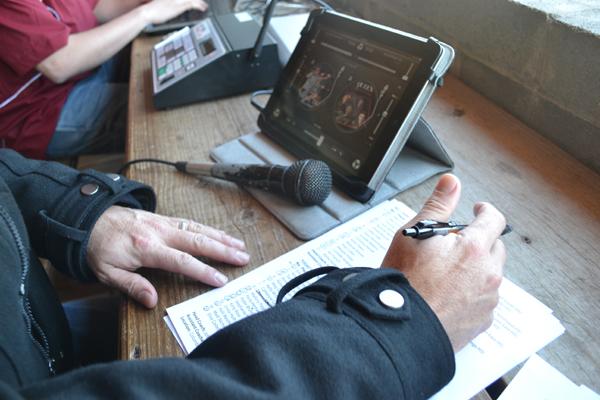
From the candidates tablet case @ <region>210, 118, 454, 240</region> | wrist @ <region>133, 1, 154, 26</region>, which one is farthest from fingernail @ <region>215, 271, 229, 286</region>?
wrist @ <region>133, 1, 154, 26</region>

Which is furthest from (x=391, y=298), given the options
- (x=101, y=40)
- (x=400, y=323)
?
(x=101, y=40)

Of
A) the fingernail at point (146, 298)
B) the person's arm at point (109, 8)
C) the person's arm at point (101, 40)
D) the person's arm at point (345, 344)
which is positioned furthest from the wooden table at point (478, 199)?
the person's arm at point (109, 8)

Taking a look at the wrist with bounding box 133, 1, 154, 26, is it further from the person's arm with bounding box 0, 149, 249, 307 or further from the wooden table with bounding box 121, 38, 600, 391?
the person's arm with bounding box 0, 149, 249, 307

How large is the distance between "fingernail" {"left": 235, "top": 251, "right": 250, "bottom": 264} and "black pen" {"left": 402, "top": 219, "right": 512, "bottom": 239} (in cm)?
23

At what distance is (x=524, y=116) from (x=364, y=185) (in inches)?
17.2

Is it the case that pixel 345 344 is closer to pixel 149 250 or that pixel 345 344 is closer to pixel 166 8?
pixel 149 250

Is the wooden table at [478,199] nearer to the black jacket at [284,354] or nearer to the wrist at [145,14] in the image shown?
the black jacket at [284,354]

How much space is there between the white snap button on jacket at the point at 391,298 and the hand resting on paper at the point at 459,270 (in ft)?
0.18

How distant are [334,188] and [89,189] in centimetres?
38

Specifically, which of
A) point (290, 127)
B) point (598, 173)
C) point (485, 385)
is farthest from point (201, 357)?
point (598, 173)

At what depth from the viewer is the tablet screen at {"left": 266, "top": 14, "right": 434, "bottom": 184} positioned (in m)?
0.71

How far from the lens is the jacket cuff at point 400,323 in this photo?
42cm

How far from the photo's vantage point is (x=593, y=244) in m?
0.64

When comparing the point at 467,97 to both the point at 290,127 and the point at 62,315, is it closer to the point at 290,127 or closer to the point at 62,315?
the point at 290,127
